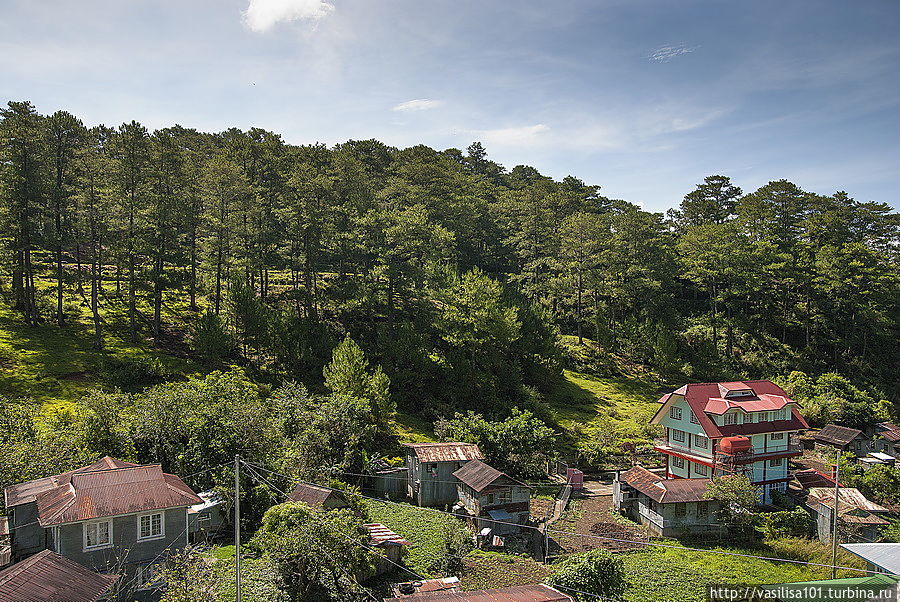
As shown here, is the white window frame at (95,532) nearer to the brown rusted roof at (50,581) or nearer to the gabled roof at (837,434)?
the brown rusted roof at (50,581)

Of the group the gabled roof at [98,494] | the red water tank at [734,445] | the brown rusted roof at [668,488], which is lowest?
the brown rusted roof at [668,488]

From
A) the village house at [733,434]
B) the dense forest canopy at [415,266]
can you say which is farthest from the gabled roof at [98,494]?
the village house at [733,434]

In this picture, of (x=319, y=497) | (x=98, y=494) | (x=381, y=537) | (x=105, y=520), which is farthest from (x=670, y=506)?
(x=98, y=494)

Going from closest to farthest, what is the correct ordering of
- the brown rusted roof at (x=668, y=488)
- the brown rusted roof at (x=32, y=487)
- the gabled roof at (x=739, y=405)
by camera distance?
the brown rusted roof at (x=32, y=487) → the brown rusted roof at (x=668, y=488) → the gabled roof at (x=739, y=405)

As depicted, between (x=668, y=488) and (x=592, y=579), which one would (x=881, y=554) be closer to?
(x=592, y=579)

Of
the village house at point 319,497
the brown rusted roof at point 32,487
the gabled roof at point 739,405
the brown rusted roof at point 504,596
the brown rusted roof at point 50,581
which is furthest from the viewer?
the gabled roof at point 739,405

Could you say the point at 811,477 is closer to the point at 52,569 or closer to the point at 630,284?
the point at 630,284

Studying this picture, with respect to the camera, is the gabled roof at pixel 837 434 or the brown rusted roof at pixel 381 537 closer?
the brown rusted roof at pixel 381 537
